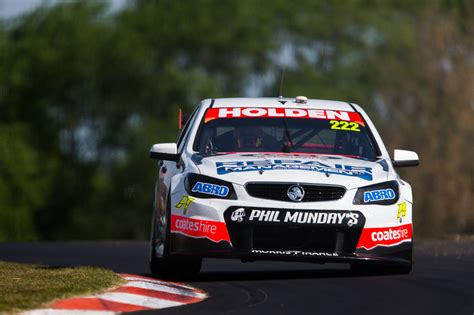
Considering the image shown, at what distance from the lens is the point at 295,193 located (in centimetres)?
1152

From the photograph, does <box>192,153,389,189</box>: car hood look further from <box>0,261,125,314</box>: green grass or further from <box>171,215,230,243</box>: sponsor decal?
<box>0,261,125,314</box>: green grass

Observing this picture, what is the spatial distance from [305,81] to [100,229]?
12913 mm

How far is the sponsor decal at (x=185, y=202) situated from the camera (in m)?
11.6

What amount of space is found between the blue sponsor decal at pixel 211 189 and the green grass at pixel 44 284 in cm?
95

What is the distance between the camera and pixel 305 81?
206 feet

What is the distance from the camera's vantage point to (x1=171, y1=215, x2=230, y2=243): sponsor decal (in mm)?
11508

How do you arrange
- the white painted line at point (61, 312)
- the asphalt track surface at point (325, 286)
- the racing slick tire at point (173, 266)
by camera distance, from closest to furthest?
the white painted line at point (61, 312) < the asphalt track surface at point (325, 286) < the racing slick tire at point (173, 266)

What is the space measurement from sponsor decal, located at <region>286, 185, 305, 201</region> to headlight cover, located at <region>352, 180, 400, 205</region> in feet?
1.41

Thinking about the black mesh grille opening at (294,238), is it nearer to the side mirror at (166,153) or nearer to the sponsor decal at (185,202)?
the sponsor decal at (185,202)

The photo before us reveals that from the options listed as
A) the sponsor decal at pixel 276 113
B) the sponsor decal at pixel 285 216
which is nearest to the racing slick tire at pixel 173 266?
the sponsor decal at pixel 285 216

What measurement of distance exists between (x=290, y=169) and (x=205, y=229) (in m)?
0.84

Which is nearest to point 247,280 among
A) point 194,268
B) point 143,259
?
point 194,268

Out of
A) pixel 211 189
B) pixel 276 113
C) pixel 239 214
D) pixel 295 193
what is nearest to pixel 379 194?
pixel 295 193

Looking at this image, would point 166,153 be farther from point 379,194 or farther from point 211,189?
point 379,194
